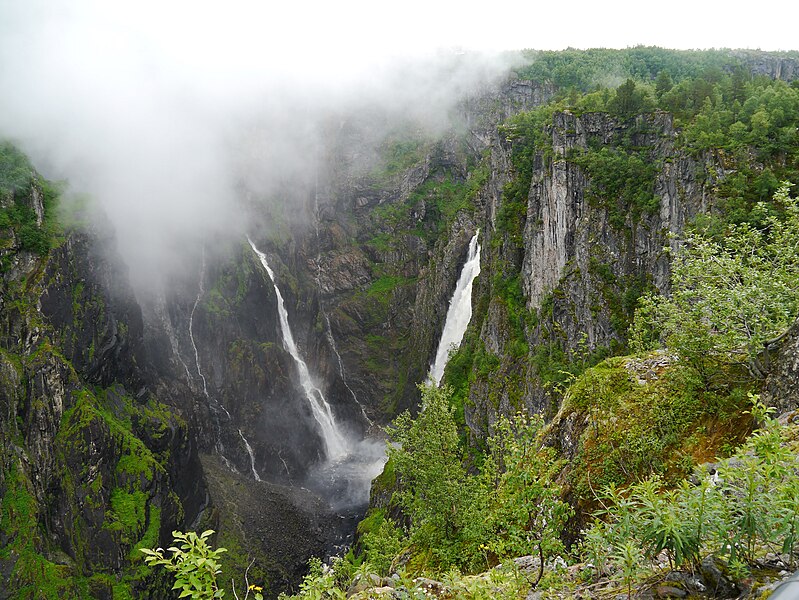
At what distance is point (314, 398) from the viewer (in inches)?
2766

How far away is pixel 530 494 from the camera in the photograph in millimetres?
6094

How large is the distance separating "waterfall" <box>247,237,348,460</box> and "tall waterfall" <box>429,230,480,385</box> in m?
17.9

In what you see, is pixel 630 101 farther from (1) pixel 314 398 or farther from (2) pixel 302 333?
(2) pixel 302 333

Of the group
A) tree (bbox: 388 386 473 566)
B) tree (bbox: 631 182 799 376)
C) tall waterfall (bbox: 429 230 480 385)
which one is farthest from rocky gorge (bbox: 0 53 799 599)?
tree (bbox: 388 386 473 566)

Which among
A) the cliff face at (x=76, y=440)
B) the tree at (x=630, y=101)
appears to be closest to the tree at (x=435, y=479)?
the tree at (x=630, y=101)

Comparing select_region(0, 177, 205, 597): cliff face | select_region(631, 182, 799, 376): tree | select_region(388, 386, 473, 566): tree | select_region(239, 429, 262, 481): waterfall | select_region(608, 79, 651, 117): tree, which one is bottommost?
select_region(239, 429, 262, 481): waterfall

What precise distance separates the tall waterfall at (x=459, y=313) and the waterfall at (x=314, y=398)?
17.9 meters

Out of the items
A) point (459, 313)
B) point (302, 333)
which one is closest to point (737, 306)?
point (459, 313)

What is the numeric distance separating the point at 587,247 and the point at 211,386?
49525mm

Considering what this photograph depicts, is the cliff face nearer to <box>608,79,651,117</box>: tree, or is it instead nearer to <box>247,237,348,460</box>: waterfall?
<box>247,237,348,460</box>: waterfall

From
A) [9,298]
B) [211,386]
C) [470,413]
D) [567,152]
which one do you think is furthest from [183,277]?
[567,152]

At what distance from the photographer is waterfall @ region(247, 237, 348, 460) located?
222ft

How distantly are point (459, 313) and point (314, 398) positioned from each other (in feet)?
83.8

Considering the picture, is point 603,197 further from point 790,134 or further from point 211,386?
point 211,386
